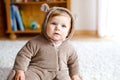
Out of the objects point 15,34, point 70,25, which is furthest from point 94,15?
point 70,25

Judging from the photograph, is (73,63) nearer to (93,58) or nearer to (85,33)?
(93,58)

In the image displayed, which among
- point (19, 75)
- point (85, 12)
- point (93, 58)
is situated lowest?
point (93, 58)

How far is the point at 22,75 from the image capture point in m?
1.12

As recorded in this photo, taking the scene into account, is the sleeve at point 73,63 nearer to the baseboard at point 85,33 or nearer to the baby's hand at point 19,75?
the baby's hand at point 19,75

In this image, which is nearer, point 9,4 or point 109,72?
point 109,72

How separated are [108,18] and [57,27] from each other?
1472 mm

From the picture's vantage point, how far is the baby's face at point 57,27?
1.15 m

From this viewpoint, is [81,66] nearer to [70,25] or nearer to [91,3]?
[70,25]

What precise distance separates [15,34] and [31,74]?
1512mm

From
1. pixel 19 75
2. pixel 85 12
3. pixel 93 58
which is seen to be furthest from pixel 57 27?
pixel 85 12

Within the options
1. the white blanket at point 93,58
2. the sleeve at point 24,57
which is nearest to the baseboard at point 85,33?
the white blanket at point 93,58

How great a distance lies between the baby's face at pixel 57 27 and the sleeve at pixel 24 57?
0.11 metres

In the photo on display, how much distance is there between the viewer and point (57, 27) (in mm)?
1146

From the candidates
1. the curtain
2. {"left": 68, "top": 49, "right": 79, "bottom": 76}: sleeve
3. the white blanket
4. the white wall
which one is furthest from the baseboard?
{"left": 68, "top": 49, "right": 79, "bottom": 76}: sleeve
